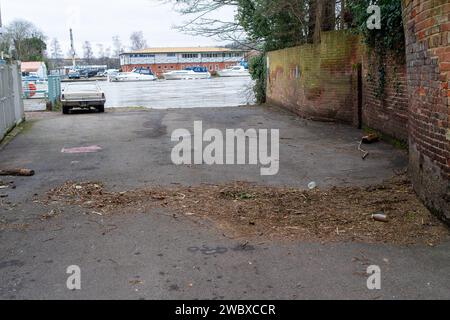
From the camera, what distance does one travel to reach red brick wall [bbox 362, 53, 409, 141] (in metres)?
11.2

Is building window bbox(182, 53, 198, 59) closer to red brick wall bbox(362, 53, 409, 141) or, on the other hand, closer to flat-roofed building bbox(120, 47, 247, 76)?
flat-roofed building bbox(120, 47, 247, 76)

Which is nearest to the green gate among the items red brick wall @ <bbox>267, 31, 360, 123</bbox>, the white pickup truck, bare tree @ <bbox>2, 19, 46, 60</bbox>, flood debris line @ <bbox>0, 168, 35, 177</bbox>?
the white pickup truck

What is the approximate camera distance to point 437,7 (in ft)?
19.7

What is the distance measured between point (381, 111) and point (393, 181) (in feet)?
16.6

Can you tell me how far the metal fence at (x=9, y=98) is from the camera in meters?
15.1

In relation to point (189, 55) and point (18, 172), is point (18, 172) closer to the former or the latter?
point (18, 172)

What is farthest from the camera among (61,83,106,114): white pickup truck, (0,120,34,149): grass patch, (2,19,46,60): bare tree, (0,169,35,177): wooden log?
(2,19,46,60): bare tree

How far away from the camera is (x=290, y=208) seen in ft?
22.1

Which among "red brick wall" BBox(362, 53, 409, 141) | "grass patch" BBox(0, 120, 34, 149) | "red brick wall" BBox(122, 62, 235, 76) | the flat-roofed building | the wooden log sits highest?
the flat-roofed building

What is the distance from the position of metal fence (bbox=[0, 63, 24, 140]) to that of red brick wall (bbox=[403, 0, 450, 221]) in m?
10.7

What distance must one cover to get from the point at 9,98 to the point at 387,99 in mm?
11150

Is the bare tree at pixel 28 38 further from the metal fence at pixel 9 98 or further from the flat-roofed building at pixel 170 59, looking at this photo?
the metal fence at pixel 9 98

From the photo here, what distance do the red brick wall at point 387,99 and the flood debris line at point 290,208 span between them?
355 cm

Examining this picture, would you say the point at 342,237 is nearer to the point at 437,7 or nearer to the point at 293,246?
the point at 293,246
